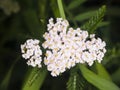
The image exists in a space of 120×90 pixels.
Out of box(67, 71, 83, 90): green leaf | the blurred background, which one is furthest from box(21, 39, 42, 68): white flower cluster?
the blurred background

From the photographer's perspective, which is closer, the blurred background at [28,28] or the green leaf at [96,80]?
the green leaf at [96,80]

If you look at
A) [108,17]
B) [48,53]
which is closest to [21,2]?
[108,17]

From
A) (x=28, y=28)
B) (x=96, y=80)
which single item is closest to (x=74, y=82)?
(x=96, y=80)

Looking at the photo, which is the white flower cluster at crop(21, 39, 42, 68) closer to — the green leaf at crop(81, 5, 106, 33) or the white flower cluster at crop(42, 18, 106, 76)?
the white flower cluster at crop(42, 18, 106, 76)

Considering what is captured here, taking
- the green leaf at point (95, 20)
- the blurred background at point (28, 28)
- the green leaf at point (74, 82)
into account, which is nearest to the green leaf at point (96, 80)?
the green leaf at point (74, 82)

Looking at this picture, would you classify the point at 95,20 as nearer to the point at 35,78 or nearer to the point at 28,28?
the point at 35,78

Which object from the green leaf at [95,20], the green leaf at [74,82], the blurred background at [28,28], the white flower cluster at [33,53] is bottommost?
the green leaf at [74,82]

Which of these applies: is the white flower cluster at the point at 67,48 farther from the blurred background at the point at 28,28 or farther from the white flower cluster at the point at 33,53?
the blurred background at the point at 28,28
